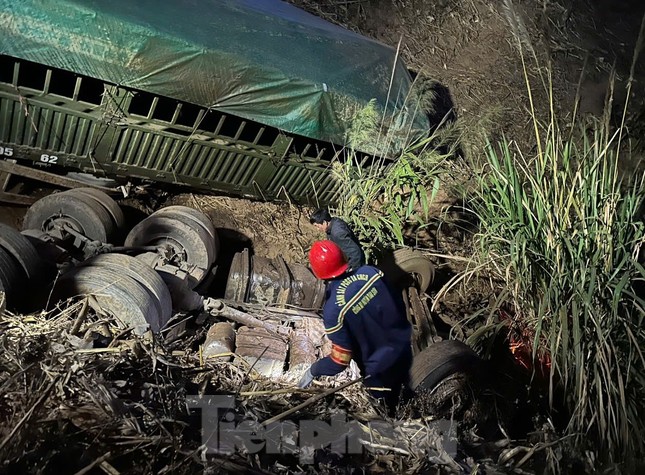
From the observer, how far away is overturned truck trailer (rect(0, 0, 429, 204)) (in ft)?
17.0

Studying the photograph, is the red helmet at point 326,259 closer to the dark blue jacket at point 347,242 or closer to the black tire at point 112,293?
the dark blue jacket at point 347,242

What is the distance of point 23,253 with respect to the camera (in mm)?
4207

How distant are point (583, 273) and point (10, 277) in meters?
3.51

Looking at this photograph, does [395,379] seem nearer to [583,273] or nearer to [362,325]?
[362,325]

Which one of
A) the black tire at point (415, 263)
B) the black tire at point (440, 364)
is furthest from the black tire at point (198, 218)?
the black tire at point (440, 364)

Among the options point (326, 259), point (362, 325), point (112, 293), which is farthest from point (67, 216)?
point (362, 325)

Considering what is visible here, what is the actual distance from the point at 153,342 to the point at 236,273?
283 cm

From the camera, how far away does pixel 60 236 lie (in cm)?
533

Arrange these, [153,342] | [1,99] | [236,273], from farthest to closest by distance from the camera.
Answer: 1. [236,273]
2. [1,99]
3. [153,342]

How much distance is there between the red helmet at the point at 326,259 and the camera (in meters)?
3.92

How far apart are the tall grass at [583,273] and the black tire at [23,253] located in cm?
302

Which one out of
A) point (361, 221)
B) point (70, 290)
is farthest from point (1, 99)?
point (361, 221)

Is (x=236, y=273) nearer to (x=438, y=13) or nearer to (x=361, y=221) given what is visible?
(x=361, y=221)

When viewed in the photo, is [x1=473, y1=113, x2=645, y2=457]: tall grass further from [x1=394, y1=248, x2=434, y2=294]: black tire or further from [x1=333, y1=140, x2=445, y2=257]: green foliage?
[x1=394, y1=248, x2=434, y2=294]: black tire
